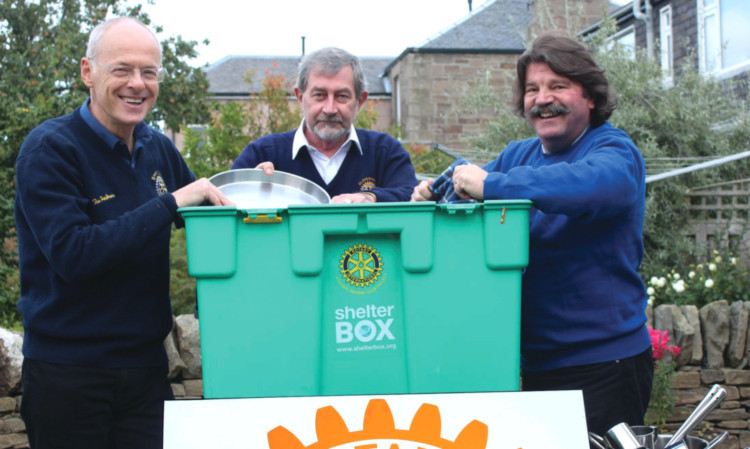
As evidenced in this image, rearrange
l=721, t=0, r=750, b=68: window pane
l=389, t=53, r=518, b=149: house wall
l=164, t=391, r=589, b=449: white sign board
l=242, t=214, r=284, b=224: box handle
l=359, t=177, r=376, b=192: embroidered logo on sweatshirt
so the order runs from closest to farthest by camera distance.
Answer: l=164, t=391, r=589, b=449: white sign board, l=242, t=214, r=284, b=224: box handle, l=359, t=177, r=376, b=192: embroidered logo on sweatshirt, l=721, t=0, r=750, b=68: window pane, l=389, t=53, r=518, b=149: house wall

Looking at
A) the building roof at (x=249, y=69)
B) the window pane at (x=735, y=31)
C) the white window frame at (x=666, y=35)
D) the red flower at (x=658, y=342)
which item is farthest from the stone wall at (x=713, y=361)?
the building roof at (x=249, y=69)

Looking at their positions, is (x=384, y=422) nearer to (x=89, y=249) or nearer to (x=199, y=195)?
(x=199, y=195)

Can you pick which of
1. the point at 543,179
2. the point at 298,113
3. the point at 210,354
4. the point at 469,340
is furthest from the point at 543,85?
the point at 298,113

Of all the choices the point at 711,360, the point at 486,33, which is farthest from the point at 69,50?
the point at 711,360

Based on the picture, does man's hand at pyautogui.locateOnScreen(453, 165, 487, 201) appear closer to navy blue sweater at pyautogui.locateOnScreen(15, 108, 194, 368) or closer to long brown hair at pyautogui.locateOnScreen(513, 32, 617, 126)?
long brown hair at pyautogui.locateOnScreen(513, 32, 617, 126)

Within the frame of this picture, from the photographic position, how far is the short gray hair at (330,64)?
7.89 feet

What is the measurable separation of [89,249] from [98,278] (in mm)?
259

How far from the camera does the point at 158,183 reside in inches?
91.1

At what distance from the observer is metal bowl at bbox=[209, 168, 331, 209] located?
210 centimetres

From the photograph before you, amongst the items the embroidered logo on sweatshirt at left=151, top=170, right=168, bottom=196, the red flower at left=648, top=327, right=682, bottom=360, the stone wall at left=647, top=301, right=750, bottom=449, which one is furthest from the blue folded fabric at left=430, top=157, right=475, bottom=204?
the stone wall at left=647, top=301, right=750, bottom=449

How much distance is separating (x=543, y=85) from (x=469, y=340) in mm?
830

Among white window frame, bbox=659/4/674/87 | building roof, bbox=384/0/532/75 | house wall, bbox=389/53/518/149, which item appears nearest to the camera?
white window frame, bbox=659/4/674/87

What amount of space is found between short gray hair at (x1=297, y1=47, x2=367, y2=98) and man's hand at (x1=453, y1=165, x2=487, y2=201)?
2.20 feet

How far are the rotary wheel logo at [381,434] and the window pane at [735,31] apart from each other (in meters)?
10.3
